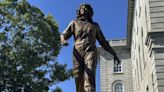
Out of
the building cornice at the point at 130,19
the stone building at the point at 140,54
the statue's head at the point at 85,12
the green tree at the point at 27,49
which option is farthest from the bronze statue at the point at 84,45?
the building cornice at the point at 130,19

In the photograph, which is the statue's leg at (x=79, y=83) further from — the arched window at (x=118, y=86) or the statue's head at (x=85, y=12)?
→ the arched window at (x=118, y=86)

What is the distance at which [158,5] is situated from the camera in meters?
28.8

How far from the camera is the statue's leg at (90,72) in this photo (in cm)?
756

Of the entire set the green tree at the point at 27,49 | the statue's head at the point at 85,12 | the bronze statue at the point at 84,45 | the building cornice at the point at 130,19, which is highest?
the building cornice at the point at 130,19

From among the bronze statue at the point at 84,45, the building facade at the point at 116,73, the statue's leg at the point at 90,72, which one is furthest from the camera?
the building facade at the point at 116,73

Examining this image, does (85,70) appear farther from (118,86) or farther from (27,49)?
(118,86)

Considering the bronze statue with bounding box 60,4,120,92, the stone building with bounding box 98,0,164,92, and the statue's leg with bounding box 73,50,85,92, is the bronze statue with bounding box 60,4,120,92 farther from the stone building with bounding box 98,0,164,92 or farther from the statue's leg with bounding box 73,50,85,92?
the stone building with bounding box 98,0,164,92

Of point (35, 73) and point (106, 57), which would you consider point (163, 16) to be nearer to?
point (35, 73)

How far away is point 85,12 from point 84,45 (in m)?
0.69

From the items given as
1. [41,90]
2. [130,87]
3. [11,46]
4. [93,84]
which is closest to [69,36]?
[93,84]

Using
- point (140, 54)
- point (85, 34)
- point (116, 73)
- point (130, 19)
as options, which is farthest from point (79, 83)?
point (116, 73)

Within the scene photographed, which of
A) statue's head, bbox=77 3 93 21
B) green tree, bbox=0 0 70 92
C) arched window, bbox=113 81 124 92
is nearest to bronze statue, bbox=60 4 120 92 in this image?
statue's head, bbox=77 3 93 21

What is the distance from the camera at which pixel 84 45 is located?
7.98 metres

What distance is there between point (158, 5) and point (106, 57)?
1257 inches
